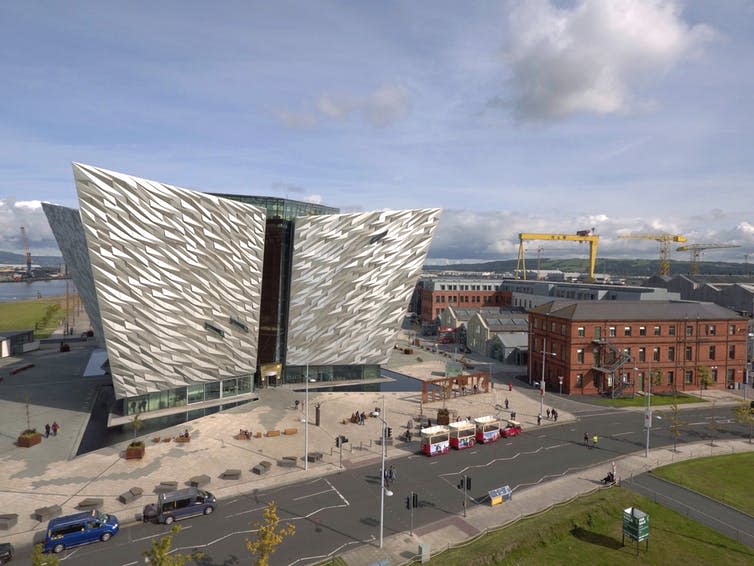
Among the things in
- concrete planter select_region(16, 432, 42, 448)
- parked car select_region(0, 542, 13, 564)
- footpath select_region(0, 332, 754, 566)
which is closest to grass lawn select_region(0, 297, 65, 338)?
footpath select_region(0, 332, 754, 566)

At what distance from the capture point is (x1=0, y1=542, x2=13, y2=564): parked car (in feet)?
79.5

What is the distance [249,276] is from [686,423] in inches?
2131

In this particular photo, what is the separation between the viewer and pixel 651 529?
29.7 m

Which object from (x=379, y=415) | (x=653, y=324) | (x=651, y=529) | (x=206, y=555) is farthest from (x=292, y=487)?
(x=653, y=324)

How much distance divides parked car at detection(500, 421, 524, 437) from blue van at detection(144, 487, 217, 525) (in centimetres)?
2926

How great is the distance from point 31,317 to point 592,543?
6269 inches

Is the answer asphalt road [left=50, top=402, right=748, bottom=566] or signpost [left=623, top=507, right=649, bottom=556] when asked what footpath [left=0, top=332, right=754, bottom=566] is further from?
signpost [left=623, top=507, right=649, bottom=556]

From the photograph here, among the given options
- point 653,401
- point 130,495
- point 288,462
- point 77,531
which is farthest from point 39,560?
point 653,401

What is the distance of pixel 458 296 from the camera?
134750 millimetres

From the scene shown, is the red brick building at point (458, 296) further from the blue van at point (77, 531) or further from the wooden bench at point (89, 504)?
the blue van at point (77, 531)

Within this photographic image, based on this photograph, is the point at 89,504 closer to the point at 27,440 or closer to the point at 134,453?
the point at 134,453

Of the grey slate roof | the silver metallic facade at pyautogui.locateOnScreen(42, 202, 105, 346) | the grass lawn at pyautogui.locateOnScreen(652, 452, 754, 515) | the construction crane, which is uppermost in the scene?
the construction crane

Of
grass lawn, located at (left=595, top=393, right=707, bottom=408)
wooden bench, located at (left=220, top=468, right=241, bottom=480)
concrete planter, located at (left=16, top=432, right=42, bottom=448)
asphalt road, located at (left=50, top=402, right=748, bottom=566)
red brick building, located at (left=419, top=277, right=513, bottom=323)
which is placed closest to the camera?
asphalt road, located at (left=50, top=402, right=748, bottom=566)

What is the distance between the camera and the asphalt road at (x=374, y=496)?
26109 mm
